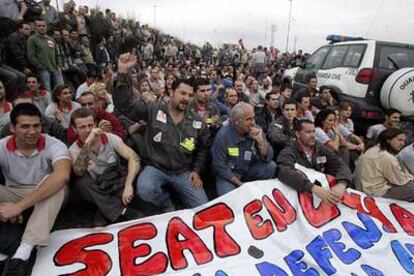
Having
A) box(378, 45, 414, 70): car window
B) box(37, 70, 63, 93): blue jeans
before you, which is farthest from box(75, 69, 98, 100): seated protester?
box(378, 45, 414, 70): car window

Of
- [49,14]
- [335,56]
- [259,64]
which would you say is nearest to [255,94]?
[335,56]

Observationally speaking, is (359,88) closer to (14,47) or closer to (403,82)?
(403,82)

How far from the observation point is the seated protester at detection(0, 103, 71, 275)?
11.3 ft

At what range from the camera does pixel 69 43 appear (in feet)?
33.7

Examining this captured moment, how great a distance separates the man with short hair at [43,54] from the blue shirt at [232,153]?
5.02 m

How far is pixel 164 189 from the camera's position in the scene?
15.4 feet

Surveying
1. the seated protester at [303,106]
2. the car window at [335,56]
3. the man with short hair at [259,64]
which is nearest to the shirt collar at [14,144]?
the seated protester at [303,106]

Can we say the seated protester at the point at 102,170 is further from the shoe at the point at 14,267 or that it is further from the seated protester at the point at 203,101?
the seated protester at the point at 203,101

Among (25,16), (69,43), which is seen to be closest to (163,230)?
(25,16)

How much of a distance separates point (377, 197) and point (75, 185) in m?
3.47

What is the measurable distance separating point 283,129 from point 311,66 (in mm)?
4782

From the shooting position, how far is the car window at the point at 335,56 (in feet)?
28.6

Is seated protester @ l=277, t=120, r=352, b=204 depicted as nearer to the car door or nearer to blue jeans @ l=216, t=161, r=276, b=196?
blue jeans @ l=216, t=161, r=276, b=196

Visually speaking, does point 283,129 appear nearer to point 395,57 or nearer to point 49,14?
point 395,57
